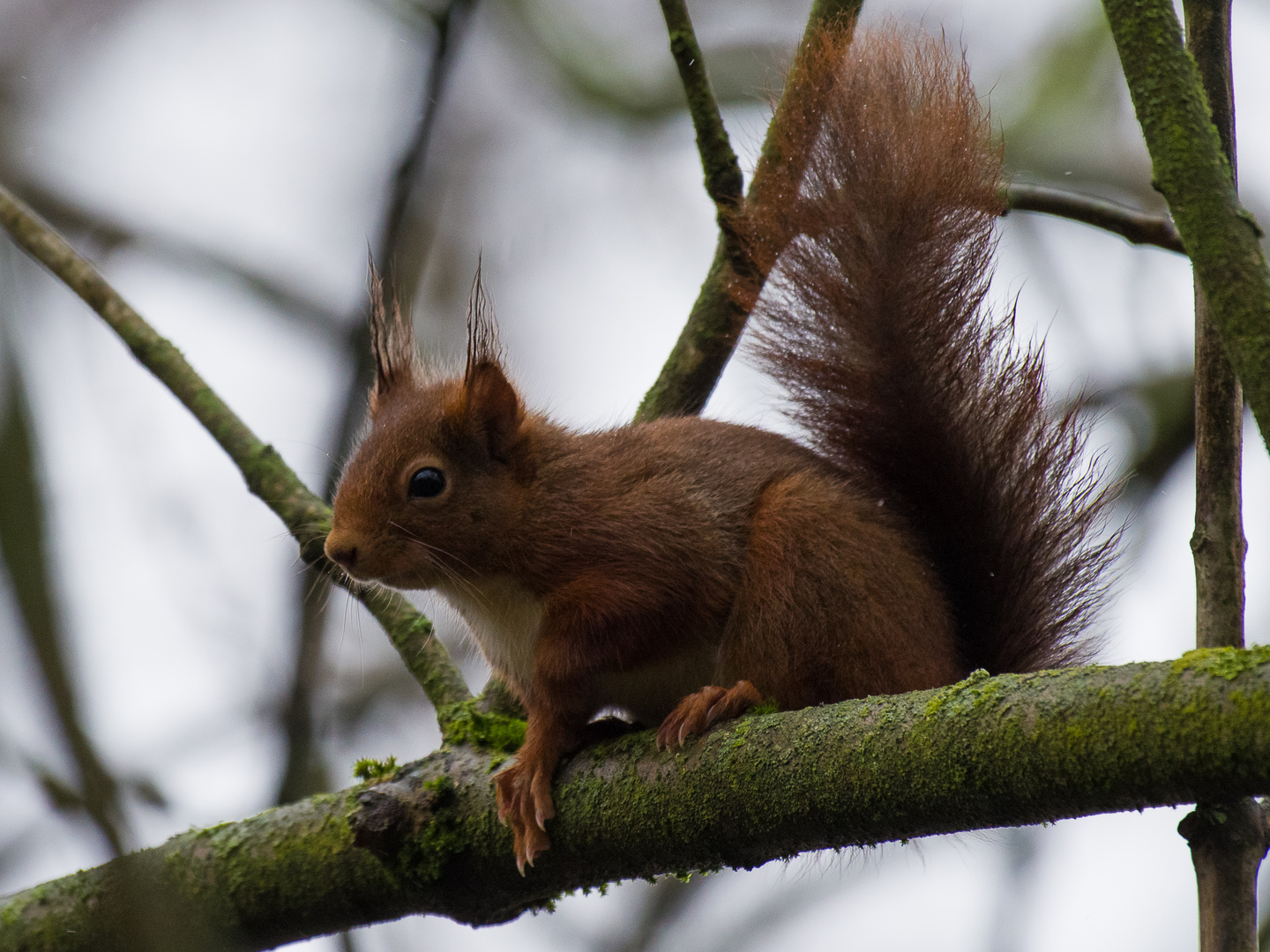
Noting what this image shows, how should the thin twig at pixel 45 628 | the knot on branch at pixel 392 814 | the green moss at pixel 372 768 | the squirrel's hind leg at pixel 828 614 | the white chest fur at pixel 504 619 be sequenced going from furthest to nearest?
the white chest fur at pixel 504 619, the green moss at pixel 372 768, the squirrel's hind leg at pixel 828 614, the knot on branch at pixel 392 814, the thin twig at pixel 45 628

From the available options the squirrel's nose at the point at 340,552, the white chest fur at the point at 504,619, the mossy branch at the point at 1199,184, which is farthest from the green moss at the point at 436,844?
the mossy branch at the point at 1199,184

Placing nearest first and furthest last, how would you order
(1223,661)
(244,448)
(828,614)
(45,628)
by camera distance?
(45,628) < (1223,661) < (828,614) < (244,448)

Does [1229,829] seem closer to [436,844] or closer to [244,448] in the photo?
[436,844]

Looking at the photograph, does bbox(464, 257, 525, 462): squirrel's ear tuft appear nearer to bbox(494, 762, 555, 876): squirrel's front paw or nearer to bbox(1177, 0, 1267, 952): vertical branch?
bbox(494, 762, 555, 876): squirrel's front paw

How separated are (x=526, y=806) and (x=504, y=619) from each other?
56 cm

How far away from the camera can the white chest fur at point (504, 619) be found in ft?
8.26

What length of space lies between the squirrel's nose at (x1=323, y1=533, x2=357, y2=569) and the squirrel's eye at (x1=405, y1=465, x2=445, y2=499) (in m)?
0.19

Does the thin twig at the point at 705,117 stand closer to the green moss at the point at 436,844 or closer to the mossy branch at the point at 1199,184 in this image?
the mossy branch at the point at 1199,184

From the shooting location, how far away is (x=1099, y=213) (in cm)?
264

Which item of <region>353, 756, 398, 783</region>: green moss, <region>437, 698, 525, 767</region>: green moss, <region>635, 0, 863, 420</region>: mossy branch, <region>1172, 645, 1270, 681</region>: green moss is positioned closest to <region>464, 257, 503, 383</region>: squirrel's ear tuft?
<region>635, 0, 863, 420</region>: mossy branch

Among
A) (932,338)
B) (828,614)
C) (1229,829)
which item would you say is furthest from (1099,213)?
(1229,829)

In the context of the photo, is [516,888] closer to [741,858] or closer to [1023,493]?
[741,858]

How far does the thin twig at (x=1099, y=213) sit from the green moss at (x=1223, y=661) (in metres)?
1.34

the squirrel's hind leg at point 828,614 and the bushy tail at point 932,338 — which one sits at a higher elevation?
the bushy tail at point 932,338
